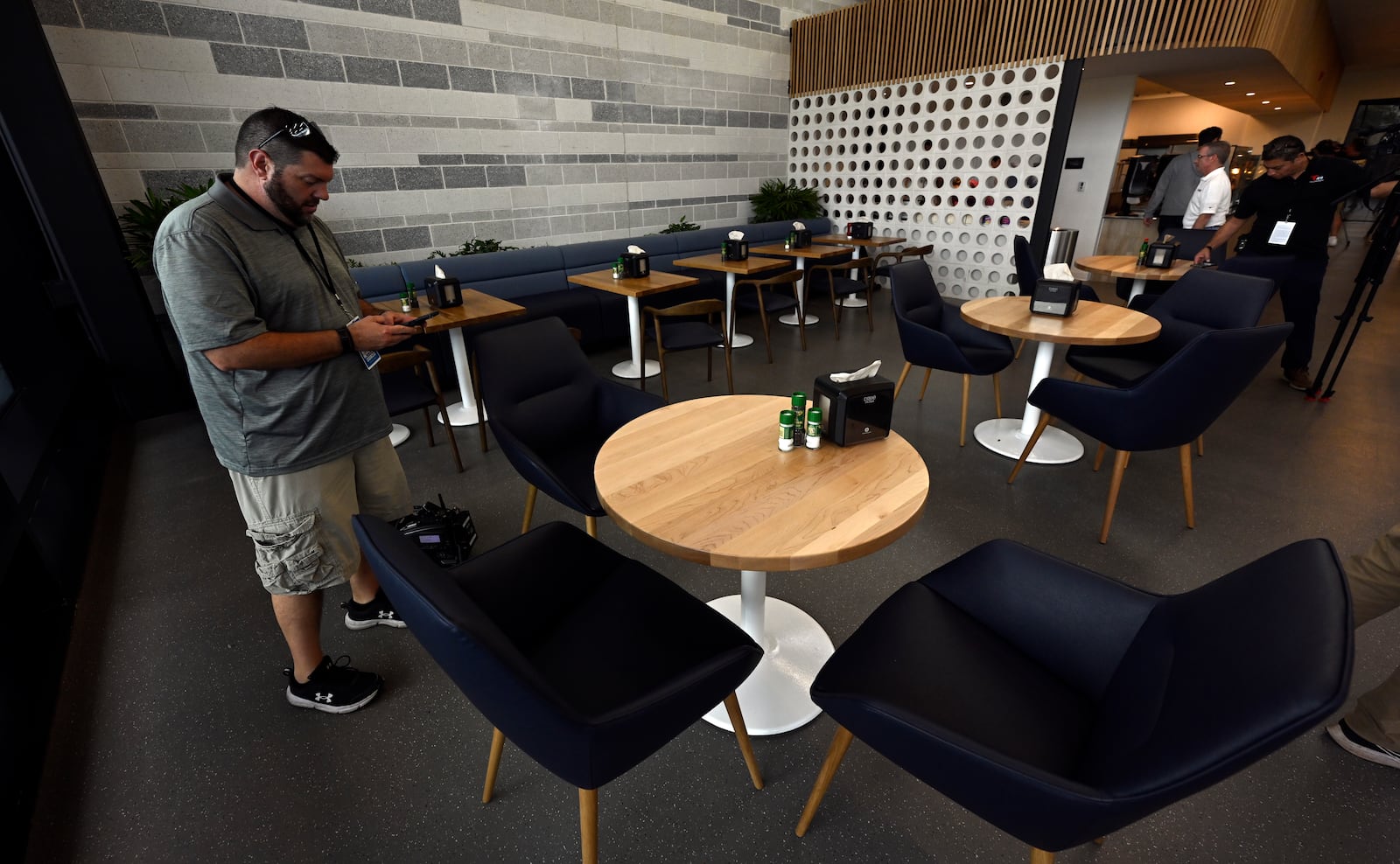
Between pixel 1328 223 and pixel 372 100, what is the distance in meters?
6.53

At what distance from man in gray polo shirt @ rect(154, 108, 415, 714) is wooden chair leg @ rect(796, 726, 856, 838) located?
130cm

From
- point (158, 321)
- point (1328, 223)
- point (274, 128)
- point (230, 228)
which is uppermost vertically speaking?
point (274, 128)

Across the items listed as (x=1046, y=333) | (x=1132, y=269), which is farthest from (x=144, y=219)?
(x=1132, y=269)

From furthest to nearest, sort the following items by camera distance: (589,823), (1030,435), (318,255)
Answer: (1030,435)
(318,255)
(589,823)

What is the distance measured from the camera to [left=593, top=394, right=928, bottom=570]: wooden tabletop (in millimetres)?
1202

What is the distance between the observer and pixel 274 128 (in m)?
1.41

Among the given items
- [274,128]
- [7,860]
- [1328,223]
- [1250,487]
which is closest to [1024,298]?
[1250,487]

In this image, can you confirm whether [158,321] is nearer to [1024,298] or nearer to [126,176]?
[126,176]

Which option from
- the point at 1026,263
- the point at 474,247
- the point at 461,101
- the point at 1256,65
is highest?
the point at 1256,65

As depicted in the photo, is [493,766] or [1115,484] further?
[1115,484]

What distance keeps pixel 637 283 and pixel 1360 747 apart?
3.91 m

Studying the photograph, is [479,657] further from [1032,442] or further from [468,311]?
[468,311]

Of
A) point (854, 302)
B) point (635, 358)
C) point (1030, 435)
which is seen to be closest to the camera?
point (1030, 435)

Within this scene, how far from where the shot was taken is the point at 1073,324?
2762 mm
